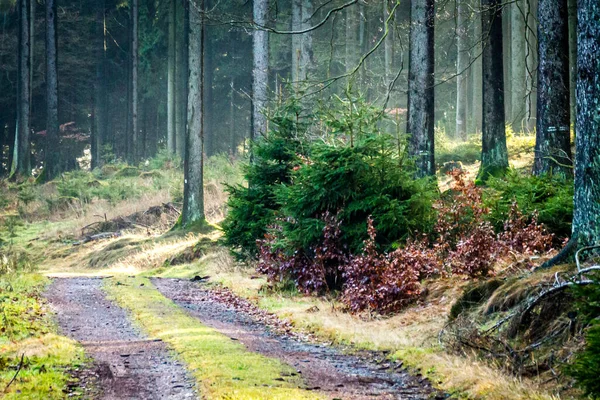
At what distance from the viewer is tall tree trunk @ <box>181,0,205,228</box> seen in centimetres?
2442

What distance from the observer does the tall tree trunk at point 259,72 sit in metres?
23.0

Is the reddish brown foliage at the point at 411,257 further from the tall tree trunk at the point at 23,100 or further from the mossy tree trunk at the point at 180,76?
the mossy tree trunk at the point at 180,76

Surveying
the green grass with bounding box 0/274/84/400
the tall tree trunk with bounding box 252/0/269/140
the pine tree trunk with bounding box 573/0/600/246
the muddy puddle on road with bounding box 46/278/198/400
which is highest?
the tall tree trunk with bounding box 252/0/269/140

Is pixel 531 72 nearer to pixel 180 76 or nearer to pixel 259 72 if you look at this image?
pixel 259 72

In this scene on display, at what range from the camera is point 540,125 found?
14.5 metres

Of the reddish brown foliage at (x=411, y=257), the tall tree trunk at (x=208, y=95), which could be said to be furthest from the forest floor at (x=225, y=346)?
the tall tree trunk at (x=208, y=95)

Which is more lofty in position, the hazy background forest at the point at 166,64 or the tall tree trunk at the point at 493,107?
the hazy background forest at the point at 166,64

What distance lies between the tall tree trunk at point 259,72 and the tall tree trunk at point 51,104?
20.3 m

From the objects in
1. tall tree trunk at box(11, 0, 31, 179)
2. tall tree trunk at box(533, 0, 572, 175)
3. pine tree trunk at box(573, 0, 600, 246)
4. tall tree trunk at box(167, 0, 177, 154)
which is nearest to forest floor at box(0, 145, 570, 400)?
pine tree trunk at box(573, 0, 600, 246)

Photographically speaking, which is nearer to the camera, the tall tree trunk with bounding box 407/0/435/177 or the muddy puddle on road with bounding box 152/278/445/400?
the muddy puddle on road with bounding box 152/278/445/400

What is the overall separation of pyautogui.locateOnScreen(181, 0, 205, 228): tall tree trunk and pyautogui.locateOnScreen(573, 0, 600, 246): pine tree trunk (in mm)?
17187

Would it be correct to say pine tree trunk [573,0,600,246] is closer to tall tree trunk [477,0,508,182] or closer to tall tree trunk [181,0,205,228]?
tall tree trunk [477,0,508,182]

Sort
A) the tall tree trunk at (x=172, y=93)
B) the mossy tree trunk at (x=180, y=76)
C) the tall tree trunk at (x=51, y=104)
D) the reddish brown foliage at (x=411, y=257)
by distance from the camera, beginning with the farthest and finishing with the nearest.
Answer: the mossy tree trunk at (x=180, y=76)
the tall tree trunk at (x=172, y=93)
the tall tree trunk at (x=51, y=104)
the reddish brown foliage at (x=411, y=257)

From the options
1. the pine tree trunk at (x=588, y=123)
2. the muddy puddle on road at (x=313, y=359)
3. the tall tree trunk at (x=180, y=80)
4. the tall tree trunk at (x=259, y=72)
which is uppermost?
the tall tree trunk at (x=180, y=80)
